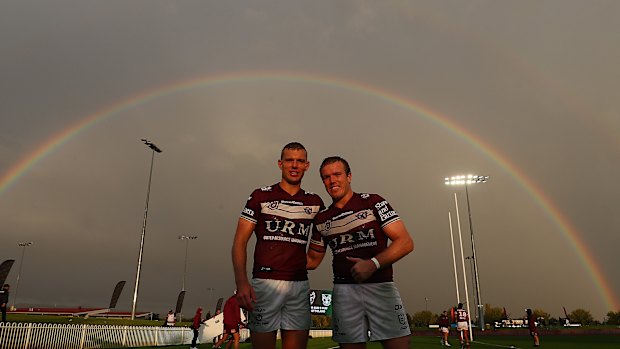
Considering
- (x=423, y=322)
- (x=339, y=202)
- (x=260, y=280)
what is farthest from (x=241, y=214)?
(x=423, y=322)

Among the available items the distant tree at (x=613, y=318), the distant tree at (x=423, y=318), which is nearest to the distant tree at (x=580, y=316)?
the distant tree at (x=613, y=318)

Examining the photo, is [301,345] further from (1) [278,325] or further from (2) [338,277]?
(2) [338,277]

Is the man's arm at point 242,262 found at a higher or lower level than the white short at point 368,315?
higher

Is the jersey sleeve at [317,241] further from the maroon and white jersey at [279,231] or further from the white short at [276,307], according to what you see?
the white short at [276,307]

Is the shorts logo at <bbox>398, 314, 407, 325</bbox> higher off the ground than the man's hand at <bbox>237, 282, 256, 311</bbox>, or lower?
lower

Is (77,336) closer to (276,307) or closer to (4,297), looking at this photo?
(4,297)

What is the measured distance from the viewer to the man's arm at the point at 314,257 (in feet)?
14.9

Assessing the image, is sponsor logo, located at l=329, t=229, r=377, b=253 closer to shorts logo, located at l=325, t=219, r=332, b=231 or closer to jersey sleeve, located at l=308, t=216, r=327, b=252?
shorts logo, located at l=325, t=219, r=332, b=231

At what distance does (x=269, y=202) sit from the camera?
4.29 m

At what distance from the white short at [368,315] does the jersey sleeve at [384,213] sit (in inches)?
22.7

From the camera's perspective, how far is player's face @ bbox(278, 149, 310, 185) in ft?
14.4

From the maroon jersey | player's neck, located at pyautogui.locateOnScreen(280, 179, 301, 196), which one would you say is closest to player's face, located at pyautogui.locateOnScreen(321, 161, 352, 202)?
player's neck, located at pyautogui.locateOnScreen(280, 179, 301, 196)

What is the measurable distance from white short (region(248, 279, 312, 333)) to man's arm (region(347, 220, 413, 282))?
0.72 m

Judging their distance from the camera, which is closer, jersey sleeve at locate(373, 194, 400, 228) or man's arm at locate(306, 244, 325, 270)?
jersey sleeve at locate(373, 194, 400, 228)
